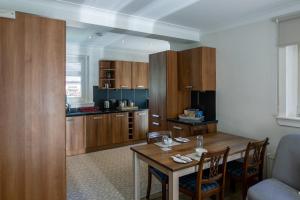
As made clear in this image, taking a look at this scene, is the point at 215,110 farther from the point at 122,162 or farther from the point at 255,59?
the point at 122,162

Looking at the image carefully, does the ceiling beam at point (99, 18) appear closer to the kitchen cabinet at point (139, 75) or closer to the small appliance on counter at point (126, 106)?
the kitchen cabinet at point (139, 75)

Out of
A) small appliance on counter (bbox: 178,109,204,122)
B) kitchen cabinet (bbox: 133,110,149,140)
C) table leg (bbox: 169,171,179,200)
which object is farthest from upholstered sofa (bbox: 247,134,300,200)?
kitchen cabinet (bbox: 133,110,149,140)

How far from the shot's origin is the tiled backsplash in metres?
5.54

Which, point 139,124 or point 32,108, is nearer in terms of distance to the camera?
point 32,108

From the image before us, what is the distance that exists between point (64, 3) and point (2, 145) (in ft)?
5.68

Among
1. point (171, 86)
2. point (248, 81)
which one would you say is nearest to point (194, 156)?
point (248, 81)

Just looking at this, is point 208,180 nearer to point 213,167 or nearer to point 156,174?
point 213,167

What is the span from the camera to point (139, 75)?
230 inches

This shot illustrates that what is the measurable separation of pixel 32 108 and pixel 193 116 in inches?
98.7

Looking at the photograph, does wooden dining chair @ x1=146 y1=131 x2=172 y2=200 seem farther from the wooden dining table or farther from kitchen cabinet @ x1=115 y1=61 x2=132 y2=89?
kitchen cabinet @ x1=115 y1=61 x2=132 y2=89

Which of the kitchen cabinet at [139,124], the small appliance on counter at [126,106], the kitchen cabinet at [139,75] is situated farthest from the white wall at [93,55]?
the kitchen cabinet at [139,124]

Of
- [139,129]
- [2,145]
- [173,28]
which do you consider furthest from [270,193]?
[139,129]

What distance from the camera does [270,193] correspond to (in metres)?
2.01

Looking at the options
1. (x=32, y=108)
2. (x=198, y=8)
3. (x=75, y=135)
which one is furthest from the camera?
(x=75, y=135)
